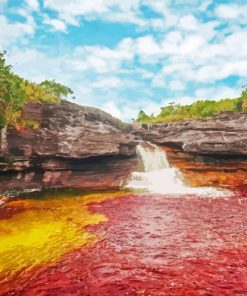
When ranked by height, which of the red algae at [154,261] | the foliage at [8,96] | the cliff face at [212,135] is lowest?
the red algae at [154,261]

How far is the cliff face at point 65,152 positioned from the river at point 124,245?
13.4ft

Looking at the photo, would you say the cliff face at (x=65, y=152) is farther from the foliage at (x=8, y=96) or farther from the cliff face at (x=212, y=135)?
the cliff face at (x=212, y=135)

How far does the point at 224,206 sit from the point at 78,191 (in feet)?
45.4

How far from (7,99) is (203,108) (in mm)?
37588

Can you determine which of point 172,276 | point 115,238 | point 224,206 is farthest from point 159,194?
point 172,276

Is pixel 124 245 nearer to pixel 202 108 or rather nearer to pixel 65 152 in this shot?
pixel 65 152

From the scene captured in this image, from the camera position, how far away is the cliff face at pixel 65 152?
106ft

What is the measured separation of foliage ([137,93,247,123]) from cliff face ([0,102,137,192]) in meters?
20.0

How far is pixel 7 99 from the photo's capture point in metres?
31.5

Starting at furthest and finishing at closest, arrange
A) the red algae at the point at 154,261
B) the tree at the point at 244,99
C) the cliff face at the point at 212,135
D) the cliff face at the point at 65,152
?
1. the tree at the point at 244,99
2. the cliff face at the point at 212,135
3. the cliff face at the point at 65,152
4. the red algae at the point at 154,261

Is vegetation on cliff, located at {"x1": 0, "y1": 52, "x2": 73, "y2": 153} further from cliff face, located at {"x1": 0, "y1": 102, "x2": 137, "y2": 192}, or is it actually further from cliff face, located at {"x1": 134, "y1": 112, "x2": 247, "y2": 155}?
cliff face, located at {"x1": 134, "y1": 112, "x2": 247, "y2": 155}

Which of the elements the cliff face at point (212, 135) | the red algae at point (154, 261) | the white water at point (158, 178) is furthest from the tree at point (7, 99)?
the cliff face at point (212, 135)

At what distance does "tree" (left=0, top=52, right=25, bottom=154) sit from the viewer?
99.7 ft

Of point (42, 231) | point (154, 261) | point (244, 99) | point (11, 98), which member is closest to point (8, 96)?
point (11, 98)
